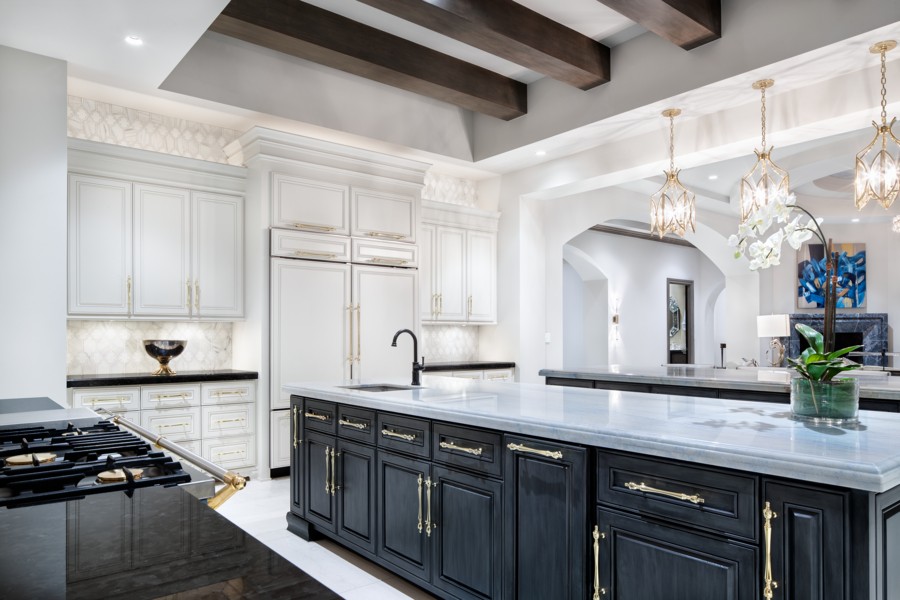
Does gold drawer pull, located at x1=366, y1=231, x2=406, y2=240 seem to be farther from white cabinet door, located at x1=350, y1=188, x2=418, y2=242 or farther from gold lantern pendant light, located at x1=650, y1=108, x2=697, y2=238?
gold lantern pendant light, located at x1=650, y1=108, x2=697, y2=238

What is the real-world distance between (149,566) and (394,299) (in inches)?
189

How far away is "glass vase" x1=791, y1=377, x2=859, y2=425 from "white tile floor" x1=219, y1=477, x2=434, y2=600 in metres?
1.69

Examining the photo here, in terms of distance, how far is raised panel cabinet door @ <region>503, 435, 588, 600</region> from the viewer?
1.93m

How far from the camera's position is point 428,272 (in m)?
6.14

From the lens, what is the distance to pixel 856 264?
32.1 ft

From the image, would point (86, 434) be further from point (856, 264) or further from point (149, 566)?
point (856, 264)

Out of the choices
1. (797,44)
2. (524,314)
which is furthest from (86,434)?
(524,314)

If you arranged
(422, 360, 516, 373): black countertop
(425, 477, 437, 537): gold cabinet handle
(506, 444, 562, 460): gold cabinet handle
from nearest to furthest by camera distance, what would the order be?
(506, 444, 562, 460): gold cabinet handle, (425, 477, 437, 537): gold cabinet handle, (422, 360, 516, 373): black countertop

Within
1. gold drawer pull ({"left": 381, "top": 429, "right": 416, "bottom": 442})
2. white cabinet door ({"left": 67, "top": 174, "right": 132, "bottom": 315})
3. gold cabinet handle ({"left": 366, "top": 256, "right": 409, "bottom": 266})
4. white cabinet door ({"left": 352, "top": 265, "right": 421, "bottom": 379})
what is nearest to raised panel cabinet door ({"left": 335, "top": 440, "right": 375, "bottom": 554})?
gold drawer pull ({"left": 381, "top": 429, "right": 416, "bottom": 442})

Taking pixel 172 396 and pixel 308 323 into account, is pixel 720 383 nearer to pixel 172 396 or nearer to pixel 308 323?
pixel 308 323

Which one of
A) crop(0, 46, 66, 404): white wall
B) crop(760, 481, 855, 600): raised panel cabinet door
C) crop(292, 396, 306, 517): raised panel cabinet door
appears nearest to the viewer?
crop(760, 481, 855, 600): raised panel cabinet door

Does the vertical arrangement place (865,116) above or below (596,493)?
above

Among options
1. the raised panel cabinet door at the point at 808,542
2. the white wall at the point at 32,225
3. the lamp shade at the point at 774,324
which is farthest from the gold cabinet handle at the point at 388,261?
the raised panel cabinet door at the point at 808,542

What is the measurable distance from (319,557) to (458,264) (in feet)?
12.1
